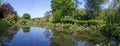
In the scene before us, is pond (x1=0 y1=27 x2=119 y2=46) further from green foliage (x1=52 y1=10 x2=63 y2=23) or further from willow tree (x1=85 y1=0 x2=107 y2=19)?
green foliage (x1=52 y1=10 x2=63 y2=23)

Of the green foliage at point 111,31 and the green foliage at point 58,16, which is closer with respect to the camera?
the green foliage at point 111,31

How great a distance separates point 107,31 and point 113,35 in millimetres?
3419

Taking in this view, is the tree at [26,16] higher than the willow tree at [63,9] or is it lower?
lower

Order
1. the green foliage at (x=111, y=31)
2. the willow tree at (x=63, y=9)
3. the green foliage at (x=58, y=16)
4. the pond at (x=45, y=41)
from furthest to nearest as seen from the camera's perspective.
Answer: the willow tree at (x=63, y=9) → the green foliage at (x=58, y=16) → the green foliage at (x=111, y=31) → the pond at (x=45, y=41)

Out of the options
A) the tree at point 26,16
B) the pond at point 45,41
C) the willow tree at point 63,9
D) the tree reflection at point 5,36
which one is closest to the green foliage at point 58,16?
the willow tree at point 63,9

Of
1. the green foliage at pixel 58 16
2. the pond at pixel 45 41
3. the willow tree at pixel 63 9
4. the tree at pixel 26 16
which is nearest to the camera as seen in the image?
the pond at pixel 45 41

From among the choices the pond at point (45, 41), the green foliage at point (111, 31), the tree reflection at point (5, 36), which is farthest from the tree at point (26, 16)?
the pond at point (45, 41)

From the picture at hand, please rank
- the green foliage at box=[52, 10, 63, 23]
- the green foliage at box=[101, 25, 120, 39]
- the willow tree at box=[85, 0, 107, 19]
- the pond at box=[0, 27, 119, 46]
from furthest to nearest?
the green foliage at box=[52, 10, 63, 23], the willow tree at box=[85, 0, 107, 19], the green foliage at box=[101, 25, 120, 39], the pond at box=[0, 27, 119, 46]

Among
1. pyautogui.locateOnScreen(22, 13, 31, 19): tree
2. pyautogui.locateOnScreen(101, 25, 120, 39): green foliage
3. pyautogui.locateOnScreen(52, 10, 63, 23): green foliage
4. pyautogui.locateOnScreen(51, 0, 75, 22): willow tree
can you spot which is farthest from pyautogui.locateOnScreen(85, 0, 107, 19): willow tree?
pyautogui.locateOnScreen(22, 13, 31, 19): tree

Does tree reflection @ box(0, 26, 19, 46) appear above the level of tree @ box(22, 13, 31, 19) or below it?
above

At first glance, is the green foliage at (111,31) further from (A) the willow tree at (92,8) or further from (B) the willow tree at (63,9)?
(B) the willow tree at (63,9)

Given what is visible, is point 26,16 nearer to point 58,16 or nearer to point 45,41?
point 58,16

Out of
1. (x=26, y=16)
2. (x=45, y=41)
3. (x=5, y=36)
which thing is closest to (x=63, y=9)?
(x=5, y=36)

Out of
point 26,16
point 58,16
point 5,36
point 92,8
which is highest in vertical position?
point 92,8
